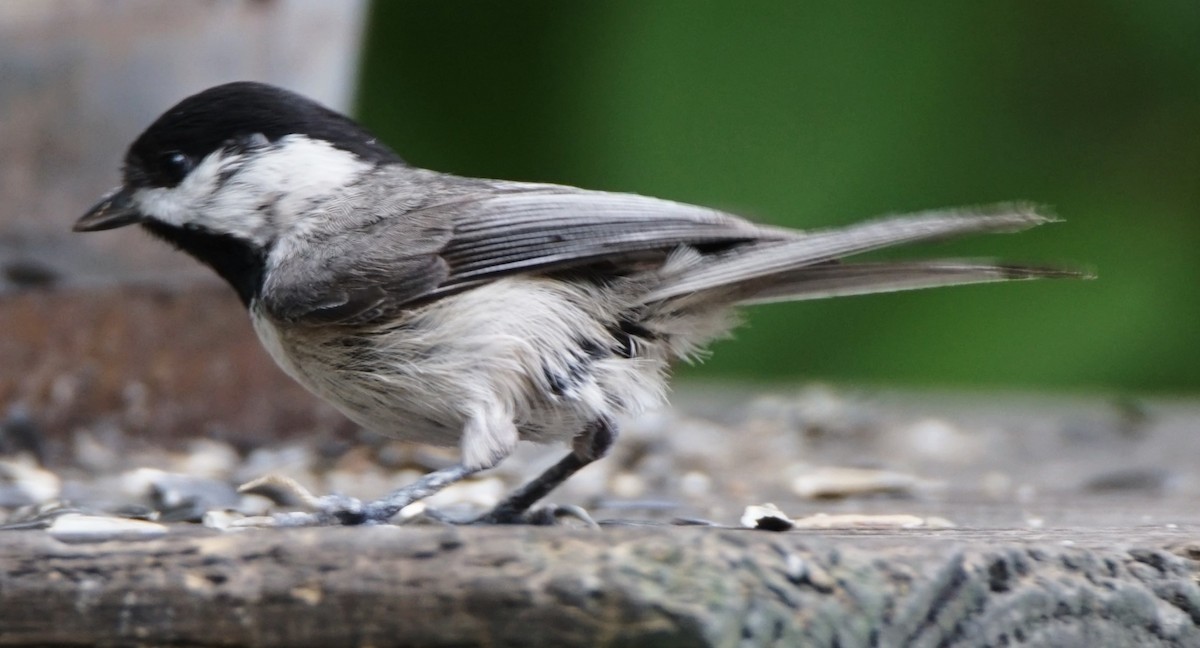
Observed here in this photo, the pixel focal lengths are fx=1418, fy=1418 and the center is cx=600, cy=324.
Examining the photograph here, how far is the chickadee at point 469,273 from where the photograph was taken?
167cm

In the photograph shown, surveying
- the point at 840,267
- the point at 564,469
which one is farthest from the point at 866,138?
the point at 564,469

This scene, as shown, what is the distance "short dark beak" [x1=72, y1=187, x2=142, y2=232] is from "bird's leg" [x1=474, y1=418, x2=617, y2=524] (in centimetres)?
66

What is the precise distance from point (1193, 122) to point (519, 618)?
3423 millimetres

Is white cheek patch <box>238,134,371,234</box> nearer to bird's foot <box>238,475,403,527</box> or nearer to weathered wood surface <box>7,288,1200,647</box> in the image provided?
bird's foot <box>238,475,403,527</box>

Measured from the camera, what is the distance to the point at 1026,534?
1308 millimetres

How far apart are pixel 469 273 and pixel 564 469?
0.28 meters

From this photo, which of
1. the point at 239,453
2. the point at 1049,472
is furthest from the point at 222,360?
the point at 1049,472

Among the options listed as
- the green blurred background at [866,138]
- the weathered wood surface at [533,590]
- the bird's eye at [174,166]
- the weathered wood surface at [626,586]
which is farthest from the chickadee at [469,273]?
the green blurred background at [866,138]

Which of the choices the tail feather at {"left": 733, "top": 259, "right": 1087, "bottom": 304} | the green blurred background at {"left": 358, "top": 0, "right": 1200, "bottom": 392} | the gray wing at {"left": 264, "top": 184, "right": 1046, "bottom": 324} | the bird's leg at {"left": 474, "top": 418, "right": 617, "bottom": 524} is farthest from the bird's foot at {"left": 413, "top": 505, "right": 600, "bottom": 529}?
the green blurred background at {"left": 358, "top": 0, "right": 1200, "bottom": 392}

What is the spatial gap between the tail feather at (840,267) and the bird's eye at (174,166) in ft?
2.12

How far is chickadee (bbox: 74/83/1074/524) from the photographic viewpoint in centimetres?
167

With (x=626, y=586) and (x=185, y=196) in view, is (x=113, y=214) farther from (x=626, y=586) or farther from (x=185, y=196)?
(x=626, y=586)

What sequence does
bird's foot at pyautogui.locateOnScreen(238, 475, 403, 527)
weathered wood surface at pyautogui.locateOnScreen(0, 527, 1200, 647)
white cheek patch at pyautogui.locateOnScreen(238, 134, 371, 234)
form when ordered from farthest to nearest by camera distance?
white cheek patch at pyautogui.locateOnScreen(238, 134, 371, 234), bird's foot at pyautogui.locateOnScreen(238, 475, 403, 527), weathered wood surface at pyautogui.locateOnScreen(0, 527, 1200, 647)

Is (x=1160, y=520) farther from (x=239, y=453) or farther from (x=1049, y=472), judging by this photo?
(x=239, y=453)
